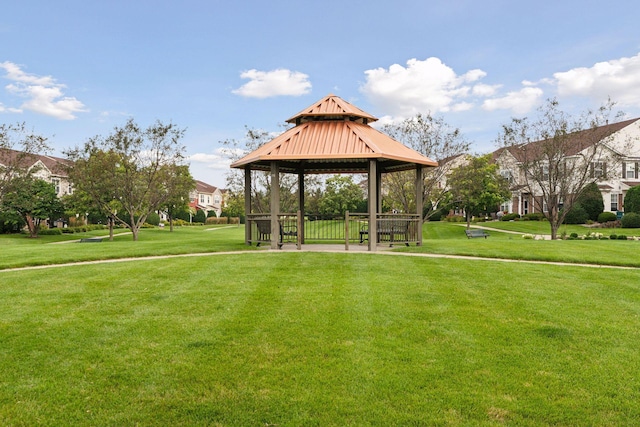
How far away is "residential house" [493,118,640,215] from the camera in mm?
26781

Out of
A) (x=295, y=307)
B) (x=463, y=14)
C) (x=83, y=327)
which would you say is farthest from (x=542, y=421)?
(x=463, y=14)

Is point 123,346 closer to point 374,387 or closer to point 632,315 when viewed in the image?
point 374,387

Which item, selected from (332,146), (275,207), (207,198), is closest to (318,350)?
(275,207)

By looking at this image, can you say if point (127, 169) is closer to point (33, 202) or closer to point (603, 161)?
point (33, 202)

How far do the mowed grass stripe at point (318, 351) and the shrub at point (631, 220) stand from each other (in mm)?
29195

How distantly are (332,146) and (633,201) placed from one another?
31660 millimetres

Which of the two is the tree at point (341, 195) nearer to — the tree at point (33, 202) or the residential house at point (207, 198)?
the tree at point (33, 202)

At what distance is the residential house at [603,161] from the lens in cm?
2678

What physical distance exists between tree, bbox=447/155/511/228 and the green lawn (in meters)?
20.9

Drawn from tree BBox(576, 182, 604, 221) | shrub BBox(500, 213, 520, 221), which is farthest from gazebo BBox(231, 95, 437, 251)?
shrub BBox(500, 213, 520, 221)

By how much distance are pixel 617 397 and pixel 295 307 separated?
411cm

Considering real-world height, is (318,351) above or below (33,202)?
below

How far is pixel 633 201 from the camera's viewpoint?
35750mm

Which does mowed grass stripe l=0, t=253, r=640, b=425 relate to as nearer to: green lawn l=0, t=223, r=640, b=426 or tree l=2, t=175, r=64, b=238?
green lawn l=0, t=223, r=640, b=426
